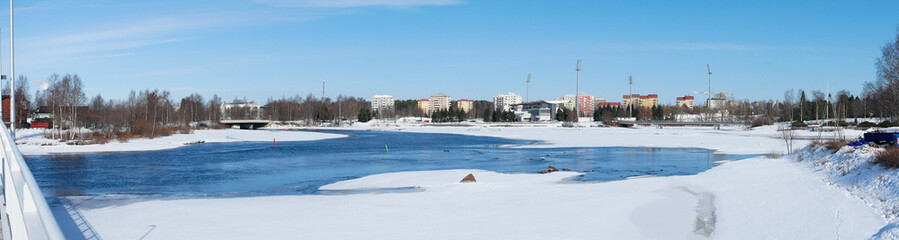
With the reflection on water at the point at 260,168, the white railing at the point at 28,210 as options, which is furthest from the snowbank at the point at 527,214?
the white railing at the point at 28,210

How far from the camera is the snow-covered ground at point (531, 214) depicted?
12.1m

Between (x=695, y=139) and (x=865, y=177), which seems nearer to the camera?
(x=865, y=177)

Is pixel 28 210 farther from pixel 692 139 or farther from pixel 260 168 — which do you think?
pixel 692 139

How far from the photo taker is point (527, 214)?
14250 mm

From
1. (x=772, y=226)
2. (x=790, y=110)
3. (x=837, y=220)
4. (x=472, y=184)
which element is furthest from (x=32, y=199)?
(x=790, y=110)

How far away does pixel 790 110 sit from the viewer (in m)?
114

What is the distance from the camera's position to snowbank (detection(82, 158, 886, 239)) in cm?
1209

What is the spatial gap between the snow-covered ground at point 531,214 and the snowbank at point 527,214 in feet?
0.07

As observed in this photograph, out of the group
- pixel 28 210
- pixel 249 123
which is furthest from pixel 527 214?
pixel 249 123

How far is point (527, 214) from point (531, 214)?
92mm

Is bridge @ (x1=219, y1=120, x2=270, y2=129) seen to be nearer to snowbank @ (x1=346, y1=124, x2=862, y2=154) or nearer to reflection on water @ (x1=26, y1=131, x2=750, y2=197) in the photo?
snowbank @ (x1=346, y1=124, x2=862, y2=154)

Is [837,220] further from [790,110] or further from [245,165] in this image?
[790,110]

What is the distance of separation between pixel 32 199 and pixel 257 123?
117 m

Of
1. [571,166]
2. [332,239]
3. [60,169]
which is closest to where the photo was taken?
[332,239]
